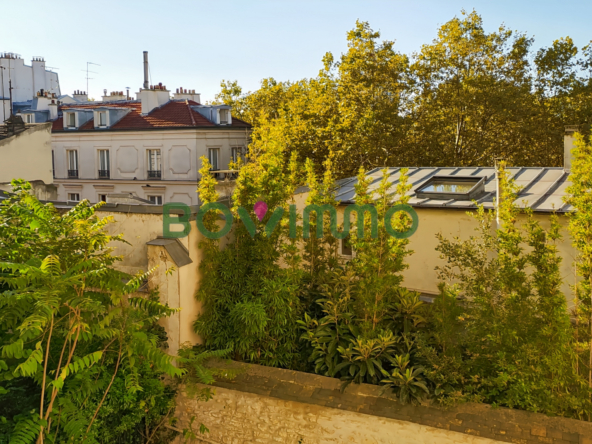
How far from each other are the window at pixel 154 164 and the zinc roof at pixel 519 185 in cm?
1484

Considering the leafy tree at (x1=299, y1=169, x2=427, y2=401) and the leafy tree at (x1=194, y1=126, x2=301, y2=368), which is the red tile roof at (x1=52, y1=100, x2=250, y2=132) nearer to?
the leafy tree at (x1=194, y1=126, x2=301, y2=368)

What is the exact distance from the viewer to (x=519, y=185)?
42.3 feet

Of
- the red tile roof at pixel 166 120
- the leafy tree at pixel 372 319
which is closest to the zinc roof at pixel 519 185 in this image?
the leafy tree at pixel 372 319

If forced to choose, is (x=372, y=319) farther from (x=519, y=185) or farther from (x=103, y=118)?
(x=103, y=118)

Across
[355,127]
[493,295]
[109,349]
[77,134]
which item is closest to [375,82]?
[355,127]

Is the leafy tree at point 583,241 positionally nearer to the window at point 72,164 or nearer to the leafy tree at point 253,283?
the leafy tree at point 253,283

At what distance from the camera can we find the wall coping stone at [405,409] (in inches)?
292

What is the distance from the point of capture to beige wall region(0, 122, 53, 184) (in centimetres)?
1599

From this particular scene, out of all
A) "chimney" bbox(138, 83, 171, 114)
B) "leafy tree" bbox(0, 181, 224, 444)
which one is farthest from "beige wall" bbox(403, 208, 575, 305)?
"chimney" bbox(138, 83, 171, 114)

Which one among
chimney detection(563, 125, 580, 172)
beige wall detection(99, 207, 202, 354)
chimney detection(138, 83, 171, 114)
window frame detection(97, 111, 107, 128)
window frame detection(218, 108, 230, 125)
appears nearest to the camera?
beige wall detection(99, 207, 202, 354)

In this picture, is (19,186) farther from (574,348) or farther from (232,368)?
(574,348)

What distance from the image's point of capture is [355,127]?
2394 cm

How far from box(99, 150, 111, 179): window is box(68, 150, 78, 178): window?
1.55 meters

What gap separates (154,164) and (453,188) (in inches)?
729
